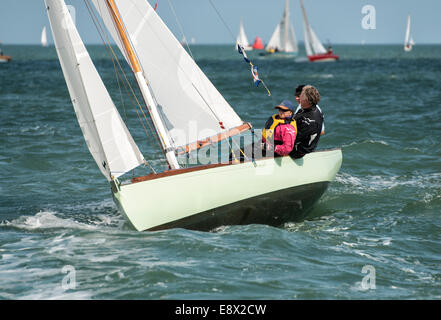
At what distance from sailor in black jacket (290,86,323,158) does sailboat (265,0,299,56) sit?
7043 cm

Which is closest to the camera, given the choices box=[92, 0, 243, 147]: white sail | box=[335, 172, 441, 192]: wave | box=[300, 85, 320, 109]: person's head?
box=[300, 85, 320, 109]: person's head

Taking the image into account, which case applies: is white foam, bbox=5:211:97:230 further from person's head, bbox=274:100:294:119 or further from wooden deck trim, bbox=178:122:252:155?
person's head, bbox=274:100:294:119

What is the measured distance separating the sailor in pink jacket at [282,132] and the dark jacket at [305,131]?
4.8 inches

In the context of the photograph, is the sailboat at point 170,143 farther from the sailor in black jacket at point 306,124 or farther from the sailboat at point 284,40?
the sailboat at point 284,40

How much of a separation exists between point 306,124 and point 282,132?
14.2 inches

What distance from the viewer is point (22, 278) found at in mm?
6410

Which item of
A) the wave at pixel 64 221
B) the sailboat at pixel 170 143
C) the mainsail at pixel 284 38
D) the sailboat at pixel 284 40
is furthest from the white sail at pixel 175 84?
the sailboat at pixel 284 40

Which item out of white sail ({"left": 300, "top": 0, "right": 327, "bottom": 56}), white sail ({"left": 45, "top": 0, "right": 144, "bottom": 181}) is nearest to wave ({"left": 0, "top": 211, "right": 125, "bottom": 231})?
white sail ({"left": 45, "top": 0, "right": 144, "bottom": 181})

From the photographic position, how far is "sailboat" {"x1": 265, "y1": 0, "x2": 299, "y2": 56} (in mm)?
78713

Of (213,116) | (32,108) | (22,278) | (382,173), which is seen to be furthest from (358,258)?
(32,108)

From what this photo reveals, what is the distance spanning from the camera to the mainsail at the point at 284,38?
78438 mm
